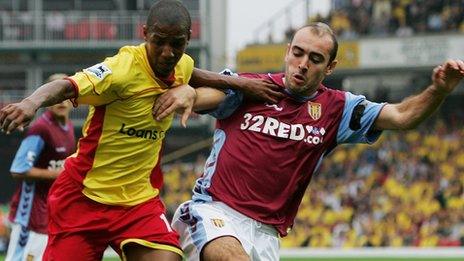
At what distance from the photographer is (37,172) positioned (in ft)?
29.7

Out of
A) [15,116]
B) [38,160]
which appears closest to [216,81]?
[15,116]

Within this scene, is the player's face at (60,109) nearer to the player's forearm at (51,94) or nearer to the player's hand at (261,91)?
the player's hand at (261,91)

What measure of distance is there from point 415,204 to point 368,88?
9694 millimetres

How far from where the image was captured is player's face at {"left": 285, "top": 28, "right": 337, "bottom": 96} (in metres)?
6.67

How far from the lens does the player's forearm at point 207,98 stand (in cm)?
659

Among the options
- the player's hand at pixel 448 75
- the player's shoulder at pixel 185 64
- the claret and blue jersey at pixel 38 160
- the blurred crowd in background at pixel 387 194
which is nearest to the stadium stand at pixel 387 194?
the blurred crowd in background at pixel 387 194

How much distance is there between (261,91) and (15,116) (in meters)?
1.94

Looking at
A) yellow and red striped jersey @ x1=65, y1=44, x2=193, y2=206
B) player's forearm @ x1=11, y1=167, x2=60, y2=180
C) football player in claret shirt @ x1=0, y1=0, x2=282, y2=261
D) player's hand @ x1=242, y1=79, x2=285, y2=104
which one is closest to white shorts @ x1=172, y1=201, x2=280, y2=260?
football player in claret shirt @ x1=0, y1=0, x2=282, y2=261

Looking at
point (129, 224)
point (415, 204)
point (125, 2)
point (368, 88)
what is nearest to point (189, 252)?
point (129, 224)

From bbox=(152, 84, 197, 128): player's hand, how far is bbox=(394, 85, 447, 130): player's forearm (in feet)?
4.71

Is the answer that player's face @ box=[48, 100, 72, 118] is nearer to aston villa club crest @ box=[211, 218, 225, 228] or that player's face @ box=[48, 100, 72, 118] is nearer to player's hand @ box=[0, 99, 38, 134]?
aston villa club crest @ box=[211, 218, 225, 228]

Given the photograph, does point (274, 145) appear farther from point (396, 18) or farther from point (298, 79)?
point (396, 18)

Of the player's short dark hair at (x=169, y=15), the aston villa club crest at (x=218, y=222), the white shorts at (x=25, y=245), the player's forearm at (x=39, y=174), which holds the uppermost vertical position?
the player's short dark hair at (x=169, y=15)

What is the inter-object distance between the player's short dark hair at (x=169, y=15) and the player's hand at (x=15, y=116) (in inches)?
39.2
